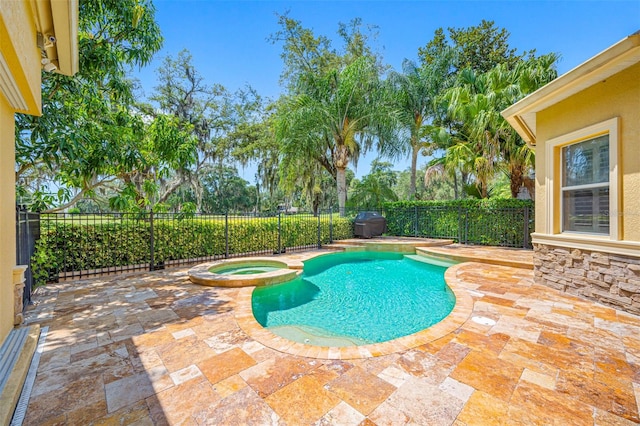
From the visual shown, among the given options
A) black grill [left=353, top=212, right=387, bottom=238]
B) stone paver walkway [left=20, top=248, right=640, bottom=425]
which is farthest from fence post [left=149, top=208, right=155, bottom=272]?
black grill [left=353, top=212, right=387, bottom=238]

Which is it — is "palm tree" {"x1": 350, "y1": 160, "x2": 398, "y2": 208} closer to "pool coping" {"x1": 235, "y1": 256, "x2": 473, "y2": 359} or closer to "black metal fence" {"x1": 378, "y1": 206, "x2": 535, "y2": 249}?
"black metal fence" {"x1": 378, "y1": 206, "x2": 535, "y2": 249}

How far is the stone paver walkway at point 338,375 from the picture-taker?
74.9 inches

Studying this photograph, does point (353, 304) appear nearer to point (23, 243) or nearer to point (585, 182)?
point (585, 182)

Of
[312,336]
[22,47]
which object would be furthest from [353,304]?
[22,47]

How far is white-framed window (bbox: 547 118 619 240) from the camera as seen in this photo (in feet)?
12.5

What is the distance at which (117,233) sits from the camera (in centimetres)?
642

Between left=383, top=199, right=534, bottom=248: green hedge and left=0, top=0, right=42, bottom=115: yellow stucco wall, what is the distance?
39.4ft

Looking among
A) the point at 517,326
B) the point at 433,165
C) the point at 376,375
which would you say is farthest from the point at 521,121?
the point at 433,165

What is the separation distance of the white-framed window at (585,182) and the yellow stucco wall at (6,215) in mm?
7502

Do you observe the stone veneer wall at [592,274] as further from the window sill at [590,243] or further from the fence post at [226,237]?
the fence post at [226,237]

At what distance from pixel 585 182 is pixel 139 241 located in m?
9.51

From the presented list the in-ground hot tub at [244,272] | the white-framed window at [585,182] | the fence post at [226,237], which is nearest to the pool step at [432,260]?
the white-framed window at [585,182]

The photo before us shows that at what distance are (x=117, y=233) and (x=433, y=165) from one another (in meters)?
12.9

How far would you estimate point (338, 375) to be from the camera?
7.77ft
